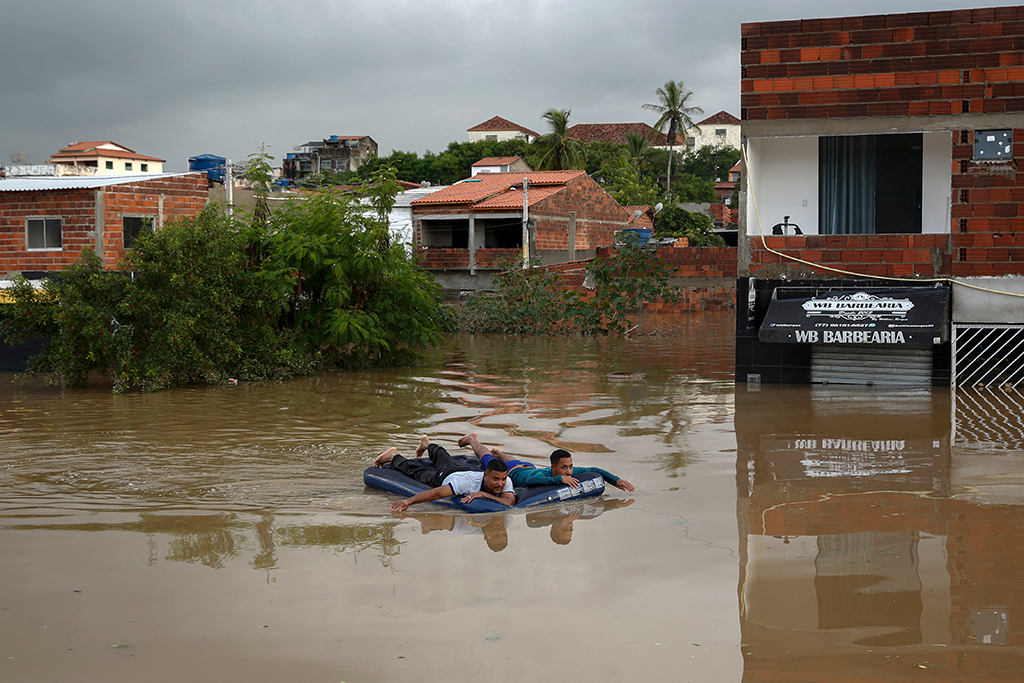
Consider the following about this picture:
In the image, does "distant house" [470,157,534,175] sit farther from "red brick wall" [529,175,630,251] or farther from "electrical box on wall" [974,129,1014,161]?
"electrical box on wall" [974,129,1014,161]

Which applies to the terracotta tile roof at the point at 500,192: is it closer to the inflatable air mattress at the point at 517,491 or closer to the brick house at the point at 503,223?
the brick house at the point at 503,223

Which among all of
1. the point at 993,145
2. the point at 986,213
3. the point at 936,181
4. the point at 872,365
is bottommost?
the point at 872,365

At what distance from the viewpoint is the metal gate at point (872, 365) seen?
14914 millimetres

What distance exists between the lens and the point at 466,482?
848 cm

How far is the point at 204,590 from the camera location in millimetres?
6246

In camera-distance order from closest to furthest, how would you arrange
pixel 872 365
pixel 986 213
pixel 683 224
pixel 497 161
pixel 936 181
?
pixel 986 213 < pixel 872 365 < pixel 936 181 < pixel 683 224 < pixel 497 161

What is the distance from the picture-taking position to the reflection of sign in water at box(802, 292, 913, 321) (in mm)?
14375

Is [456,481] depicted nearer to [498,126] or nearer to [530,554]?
[530,554]

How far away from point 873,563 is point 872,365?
30.0 ft

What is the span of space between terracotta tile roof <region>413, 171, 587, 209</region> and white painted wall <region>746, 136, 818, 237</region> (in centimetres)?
2374

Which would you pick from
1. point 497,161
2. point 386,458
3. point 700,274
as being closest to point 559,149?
point 497,161

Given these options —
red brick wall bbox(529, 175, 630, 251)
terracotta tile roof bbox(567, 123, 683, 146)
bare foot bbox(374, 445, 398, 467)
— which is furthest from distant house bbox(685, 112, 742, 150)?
bare foot bbox(374, 445, 398, 467)

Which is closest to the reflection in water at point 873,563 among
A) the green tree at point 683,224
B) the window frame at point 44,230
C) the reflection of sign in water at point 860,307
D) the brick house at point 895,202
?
the reflection of sign in water at point 860,307

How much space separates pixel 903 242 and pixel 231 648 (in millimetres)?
12414
